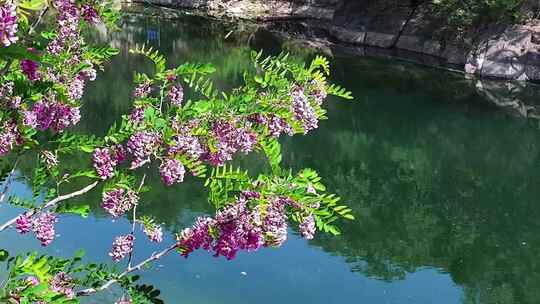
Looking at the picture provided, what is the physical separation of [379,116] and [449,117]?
174 centimetres

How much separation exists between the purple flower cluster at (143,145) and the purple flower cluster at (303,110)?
708 mm

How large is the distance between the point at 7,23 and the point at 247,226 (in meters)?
1.41

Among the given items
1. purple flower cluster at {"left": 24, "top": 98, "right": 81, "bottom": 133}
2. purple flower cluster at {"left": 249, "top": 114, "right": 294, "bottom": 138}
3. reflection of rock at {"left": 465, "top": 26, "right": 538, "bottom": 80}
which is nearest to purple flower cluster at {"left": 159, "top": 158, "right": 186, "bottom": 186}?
purple flower cluster at {"left": 249, "top": 114, "right": 294, "bottom": 138}

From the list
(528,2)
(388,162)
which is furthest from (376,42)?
(388,162)

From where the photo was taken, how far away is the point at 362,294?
8.39m

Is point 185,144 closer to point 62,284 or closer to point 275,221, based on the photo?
point 275,221

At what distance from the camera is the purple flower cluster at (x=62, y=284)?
2912 millimetres

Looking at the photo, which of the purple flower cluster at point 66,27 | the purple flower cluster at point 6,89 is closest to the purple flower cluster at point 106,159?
the purple flower cluster at point 6,89

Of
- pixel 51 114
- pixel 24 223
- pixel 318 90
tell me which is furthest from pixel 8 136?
pixel 318 90

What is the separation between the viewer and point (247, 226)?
9.53 feet

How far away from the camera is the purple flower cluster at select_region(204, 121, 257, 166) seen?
10.7 ft

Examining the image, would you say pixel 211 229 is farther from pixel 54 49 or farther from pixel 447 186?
pixel 447 186

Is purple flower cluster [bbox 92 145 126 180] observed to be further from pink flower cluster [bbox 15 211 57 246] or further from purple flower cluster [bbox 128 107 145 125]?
pink flower cluster [bbox 15 211 57 246]

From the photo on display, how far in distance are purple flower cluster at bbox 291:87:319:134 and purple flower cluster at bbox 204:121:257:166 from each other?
0.90 ft
